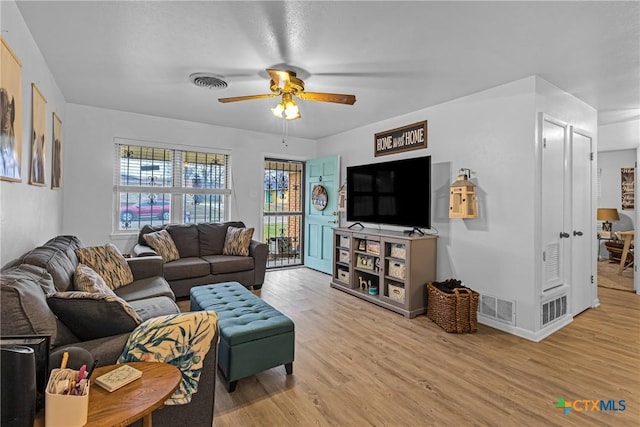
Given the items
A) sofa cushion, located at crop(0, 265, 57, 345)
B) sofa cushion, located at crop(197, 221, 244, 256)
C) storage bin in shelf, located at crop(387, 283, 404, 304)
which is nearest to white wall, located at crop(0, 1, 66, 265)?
sofa cushion, located at crop(0, 265, 57, 345)

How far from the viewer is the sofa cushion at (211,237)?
4.65 meters

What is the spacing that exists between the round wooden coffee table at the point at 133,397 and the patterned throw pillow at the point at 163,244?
3036 millimetres

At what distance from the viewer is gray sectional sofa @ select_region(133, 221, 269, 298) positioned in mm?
3961

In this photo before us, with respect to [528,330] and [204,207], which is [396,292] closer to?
[528,330]

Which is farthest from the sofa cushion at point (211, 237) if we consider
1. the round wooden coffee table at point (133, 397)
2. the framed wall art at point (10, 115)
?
the round wooden coffee table at point (133, 397)

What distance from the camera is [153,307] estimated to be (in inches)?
94.7

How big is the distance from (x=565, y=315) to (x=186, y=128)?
5441mm

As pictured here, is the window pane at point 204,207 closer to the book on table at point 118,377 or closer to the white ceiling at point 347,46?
the white ceiling at point 347,46

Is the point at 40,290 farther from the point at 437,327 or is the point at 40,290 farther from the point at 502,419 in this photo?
the point at 437,327

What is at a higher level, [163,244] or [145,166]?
[145,166]

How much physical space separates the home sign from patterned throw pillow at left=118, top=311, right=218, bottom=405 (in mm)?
3471

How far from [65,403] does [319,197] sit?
4954mm

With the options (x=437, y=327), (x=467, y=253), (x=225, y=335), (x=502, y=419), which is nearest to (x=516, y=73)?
(x=467, y=253)

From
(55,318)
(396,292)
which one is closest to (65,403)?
(55,318)
